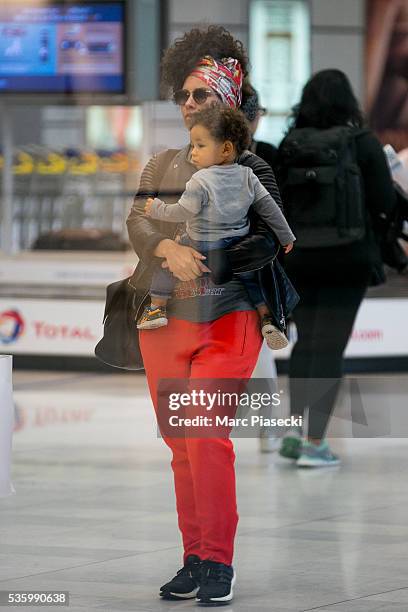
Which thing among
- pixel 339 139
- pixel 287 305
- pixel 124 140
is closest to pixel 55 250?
pixel 124 140

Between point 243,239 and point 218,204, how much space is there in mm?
124

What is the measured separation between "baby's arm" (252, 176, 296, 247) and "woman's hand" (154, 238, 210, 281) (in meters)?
0.21

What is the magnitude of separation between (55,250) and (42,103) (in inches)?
61.9

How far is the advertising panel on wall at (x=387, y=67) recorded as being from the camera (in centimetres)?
873

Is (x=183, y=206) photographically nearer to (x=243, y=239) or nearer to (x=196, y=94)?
(x=243, y=239)

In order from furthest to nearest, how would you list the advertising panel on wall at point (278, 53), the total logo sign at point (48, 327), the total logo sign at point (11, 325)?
the total logo sign at point (11, 325) → the total logo sign at point (48, 327) → the advertising panel on wall at point (278, 53)

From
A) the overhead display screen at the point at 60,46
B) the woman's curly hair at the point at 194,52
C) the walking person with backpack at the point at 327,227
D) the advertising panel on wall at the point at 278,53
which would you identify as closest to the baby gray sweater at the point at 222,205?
the woman's curly hair at the point at 194,52

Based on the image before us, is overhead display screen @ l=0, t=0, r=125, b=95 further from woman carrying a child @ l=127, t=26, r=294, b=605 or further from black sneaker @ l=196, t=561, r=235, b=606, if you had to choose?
black sneaker @ l=196, t=561, r=235, b=606

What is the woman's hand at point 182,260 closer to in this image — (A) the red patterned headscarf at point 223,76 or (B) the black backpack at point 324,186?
(A) the red patterned headscarf at point 223,76

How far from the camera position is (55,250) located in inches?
462

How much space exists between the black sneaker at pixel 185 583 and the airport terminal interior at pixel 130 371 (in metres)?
0.03

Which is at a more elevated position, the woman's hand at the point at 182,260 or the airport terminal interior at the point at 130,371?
the woman's hand at the point at 182,260

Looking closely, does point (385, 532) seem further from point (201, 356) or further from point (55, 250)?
point (55, 250)

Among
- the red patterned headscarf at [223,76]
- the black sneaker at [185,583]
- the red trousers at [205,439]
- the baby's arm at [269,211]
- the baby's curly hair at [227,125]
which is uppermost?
the red patterned headscarf at [223,76]
